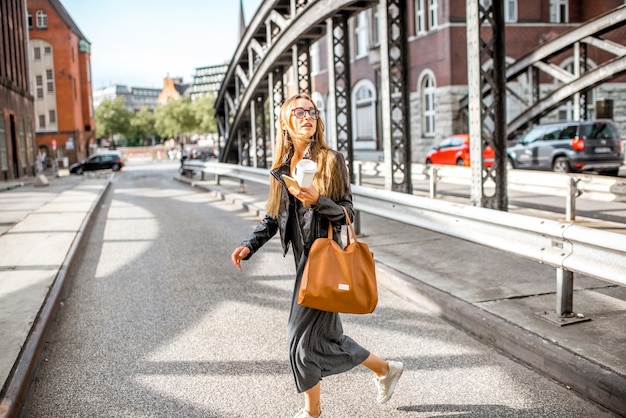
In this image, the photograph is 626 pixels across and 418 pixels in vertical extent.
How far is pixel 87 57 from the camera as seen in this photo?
74.9m

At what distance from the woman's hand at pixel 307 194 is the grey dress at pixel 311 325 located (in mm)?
84

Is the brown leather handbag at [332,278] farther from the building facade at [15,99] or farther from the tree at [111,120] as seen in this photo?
the tree at [111,120]

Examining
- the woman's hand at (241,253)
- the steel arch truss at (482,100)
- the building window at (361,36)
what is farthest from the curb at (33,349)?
the building window at (361,36)

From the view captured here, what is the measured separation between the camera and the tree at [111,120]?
113 metres

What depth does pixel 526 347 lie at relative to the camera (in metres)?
4.55

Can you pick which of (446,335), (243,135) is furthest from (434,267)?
(243,135)

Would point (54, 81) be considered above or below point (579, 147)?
above

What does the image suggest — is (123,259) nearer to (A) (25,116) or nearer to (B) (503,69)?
(B) (503,69)

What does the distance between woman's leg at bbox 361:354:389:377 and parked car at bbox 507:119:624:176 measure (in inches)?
678

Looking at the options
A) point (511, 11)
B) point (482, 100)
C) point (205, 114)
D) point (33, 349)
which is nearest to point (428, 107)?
point (511, 11)

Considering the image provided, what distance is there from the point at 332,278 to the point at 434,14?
30205mm

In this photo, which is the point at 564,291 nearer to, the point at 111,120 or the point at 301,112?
Result: the point at 301,112

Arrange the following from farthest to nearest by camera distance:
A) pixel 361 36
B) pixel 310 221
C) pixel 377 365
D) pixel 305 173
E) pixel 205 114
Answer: pixel 205 114
pixel 361 36
pixel 377 365
pixel 310 221
pixel 305 173

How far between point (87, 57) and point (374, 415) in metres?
77.7
